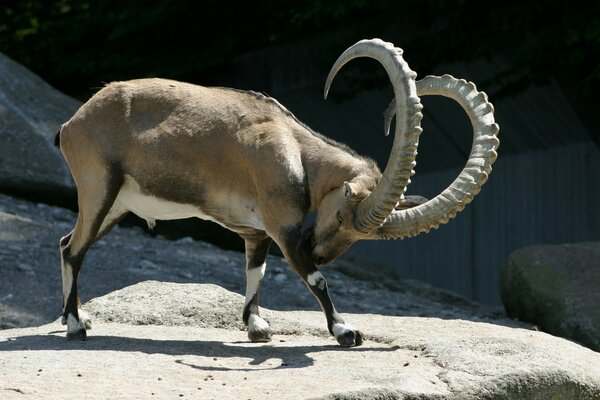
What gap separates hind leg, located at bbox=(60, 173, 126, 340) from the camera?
9.63 meters

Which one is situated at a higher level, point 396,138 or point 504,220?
point 504,220

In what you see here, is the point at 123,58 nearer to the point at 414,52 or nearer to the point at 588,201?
the point at 414,52

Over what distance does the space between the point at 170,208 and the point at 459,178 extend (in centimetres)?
245

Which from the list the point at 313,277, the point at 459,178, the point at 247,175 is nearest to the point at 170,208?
the point at 247,175

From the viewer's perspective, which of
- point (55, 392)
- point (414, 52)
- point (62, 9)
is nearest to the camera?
point (55, 392)

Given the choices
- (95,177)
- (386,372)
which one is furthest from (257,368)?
(95,177)

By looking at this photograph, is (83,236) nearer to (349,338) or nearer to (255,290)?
(255,290)

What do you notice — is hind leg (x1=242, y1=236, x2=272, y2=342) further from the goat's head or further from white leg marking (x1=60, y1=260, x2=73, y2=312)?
white leg marking (x1=60, y1=260, x2=73, y2=312)

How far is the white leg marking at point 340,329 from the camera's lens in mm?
9258

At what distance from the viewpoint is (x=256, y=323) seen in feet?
32.1

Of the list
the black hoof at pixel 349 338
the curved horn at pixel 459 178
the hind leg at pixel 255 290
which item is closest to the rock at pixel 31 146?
the hind leg at pixel 255 290

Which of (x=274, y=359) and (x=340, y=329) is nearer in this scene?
(x=274, y=359)

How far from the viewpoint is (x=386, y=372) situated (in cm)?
822

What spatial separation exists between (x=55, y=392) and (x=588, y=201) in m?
13.8
